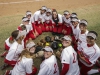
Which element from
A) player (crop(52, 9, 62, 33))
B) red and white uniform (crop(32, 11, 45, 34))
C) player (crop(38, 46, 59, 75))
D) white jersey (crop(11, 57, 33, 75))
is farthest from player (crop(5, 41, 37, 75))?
red and white uniform (crop(32, 11, 45, 34))

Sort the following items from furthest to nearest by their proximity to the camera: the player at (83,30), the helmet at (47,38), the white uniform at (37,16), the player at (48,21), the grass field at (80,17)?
the grass field at (80,17)
the white uniform at (37,16)
the player at (48,21)
the helmet at (47,38)
the player at (83,30)

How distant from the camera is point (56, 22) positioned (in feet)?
26.0

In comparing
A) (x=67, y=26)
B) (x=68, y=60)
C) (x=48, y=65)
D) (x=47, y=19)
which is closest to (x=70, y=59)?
(x=68, y=60)

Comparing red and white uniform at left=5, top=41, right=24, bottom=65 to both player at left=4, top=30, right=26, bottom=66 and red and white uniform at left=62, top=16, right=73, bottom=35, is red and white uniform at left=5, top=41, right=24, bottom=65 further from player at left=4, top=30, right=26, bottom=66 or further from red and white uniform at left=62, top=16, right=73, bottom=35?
red and white uniform at left=62, top=16, right=73, bottom=35

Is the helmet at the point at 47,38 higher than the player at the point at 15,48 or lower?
lower

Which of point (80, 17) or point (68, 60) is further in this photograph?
point (80, 17)

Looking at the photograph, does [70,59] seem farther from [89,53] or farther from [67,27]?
[67,27]

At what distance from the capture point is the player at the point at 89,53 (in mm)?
5066

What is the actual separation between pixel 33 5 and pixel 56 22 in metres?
4.73

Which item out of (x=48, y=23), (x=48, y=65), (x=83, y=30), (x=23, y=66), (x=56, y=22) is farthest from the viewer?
(x=48, y=23)

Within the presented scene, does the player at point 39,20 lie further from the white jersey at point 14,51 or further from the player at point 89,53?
the player at point 89,53

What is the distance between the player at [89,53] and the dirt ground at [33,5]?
6.46 meters

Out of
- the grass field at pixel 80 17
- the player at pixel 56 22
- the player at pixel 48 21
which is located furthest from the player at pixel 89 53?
the player at pixel 48 21

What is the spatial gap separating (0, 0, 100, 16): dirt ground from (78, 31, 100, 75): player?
6465 mm
